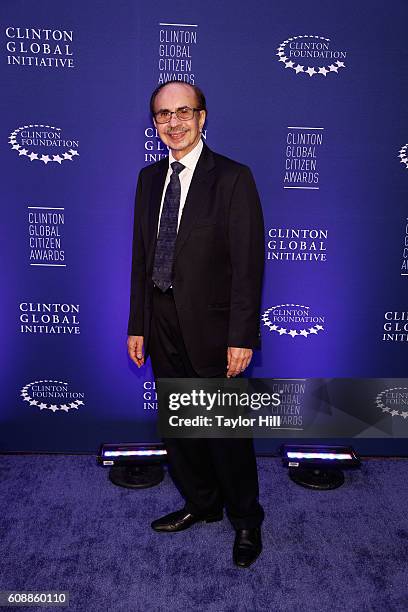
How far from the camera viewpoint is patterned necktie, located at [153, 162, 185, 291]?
7.29ft

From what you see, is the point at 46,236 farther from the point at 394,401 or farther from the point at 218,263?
the point at 394,401

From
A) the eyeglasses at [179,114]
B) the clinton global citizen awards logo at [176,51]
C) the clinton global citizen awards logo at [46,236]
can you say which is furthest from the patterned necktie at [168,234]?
the clinton global citizen awards logo at [46,236]

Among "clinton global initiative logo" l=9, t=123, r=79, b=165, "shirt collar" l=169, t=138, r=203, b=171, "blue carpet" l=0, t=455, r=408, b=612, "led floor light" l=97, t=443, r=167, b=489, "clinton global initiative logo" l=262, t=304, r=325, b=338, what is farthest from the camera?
"clinton global initiative logo" l=262, t=304, r=325, b=338

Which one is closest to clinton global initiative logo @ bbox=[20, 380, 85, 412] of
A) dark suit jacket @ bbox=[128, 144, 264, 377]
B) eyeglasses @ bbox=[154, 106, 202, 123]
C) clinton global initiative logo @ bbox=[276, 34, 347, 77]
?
dark suit jacket @ bbox=[128, 144, 264, 377]

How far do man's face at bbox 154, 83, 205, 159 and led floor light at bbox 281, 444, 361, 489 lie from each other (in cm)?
185

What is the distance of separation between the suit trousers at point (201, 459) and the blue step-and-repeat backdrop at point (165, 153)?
0.76m

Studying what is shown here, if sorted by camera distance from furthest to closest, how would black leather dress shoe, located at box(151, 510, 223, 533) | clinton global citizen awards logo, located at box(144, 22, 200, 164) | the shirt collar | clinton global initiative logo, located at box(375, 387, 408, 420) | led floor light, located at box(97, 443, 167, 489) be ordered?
clinton global initiative logo, located at box(375, 387, 408, 420)
led floor light, located at box(97, 443, 167, 489)
clinton global citizen awards logo, located at box(144, 22, 200, 164)
black leather dress shoe, located at box(151, 510, 223, 533)
the shirt collar

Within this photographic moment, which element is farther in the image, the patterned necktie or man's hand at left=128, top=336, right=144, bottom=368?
man's hand at left=128, top=336, right=144, bottom=368

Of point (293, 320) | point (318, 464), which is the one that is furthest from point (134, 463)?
point (293, 320)

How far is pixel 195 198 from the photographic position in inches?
85.5

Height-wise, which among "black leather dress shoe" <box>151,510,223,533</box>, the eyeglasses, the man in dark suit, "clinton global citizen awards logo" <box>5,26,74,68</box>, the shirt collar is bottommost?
"black leather dress shoe" <box>151,510,223,533</box>

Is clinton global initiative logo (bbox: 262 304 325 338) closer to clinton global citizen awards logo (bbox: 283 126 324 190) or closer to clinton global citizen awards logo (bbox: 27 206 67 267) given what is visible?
clinton global citizen awards logo (bbox: 283 126 324 190)

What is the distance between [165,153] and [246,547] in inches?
81.1

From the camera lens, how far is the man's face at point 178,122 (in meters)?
2.13
